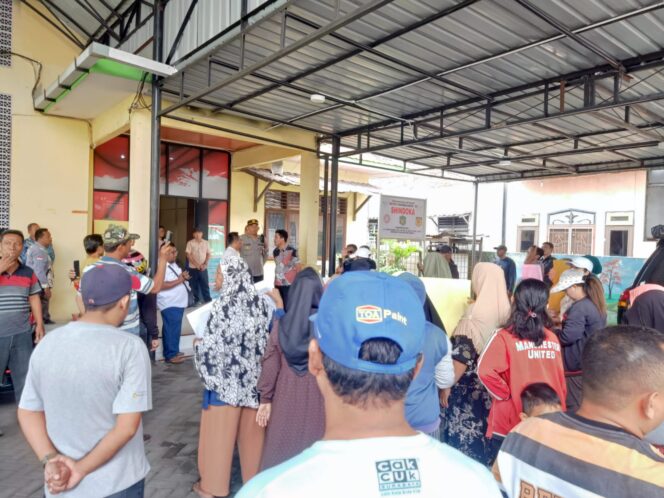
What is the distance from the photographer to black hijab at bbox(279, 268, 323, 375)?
276cm

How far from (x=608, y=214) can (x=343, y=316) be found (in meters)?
16.9

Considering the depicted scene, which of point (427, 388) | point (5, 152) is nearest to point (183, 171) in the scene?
point (5, 152)

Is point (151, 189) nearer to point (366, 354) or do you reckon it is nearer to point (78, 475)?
point (78, 475)

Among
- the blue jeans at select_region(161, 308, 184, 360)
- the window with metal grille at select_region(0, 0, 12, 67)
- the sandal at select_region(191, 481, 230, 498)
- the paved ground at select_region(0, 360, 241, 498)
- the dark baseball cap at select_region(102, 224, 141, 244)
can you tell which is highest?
the window with metal grille at select_region(0, 0, 12, 67)

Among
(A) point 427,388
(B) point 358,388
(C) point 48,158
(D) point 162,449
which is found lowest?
(D) point 162,449

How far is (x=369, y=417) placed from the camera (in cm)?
97

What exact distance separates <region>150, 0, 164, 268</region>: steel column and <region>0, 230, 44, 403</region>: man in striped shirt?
8.06ft

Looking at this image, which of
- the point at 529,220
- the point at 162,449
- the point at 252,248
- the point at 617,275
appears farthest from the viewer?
the point at 529,220

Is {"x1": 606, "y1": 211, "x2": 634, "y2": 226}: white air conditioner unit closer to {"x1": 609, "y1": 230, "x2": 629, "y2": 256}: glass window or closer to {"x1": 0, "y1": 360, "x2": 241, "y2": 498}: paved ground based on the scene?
{"x1": 609, "y1": 230, "x2": 629, "y2": 256}: glass window

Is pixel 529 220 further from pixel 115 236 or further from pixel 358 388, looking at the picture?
pixel 358 388

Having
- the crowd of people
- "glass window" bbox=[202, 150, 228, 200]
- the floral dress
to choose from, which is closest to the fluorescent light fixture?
"glass window" bbox=[202, 150, 228, 200]

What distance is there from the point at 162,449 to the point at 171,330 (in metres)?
2.75

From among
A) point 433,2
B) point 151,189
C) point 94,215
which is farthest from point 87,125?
point 433,2

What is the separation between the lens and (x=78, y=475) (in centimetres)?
189
